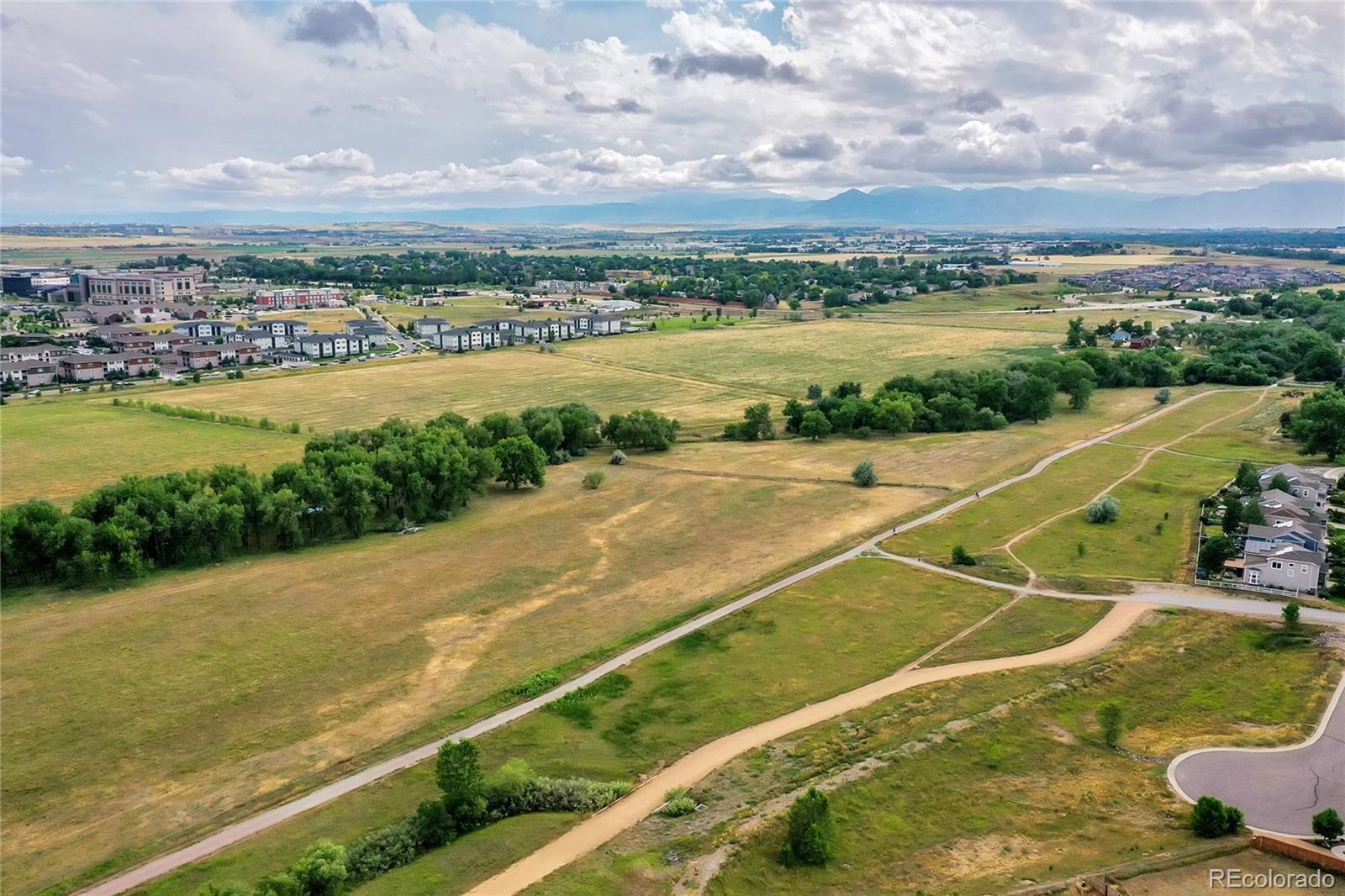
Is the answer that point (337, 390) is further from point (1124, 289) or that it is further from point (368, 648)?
point (1124, 289)

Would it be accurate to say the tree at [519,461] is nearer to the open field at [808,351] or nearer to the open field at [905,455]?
the open field at [905,455]

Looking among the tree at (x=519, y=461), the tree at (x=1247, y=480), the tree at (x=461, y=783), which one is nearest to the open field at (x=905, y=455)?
the tree at (x=519, y=461)

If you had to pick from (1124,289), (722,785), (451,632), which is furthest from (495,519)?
(1124,289)

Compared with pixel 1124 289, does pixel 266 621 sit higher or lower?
lower

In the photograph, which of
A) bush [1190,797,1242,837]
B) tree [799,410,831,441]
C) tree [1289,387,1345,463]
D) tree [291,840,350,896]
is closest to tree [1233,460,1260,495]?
tree [1289,387,1345,463]

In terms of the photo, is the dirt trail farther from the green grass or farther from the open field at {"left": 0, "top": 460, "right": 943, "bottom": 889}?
the open field at {"left": 0, "top": 460, "right": 943, "bottom": 889}

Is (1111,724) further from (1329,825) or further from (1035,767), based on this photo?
(1329,825)
